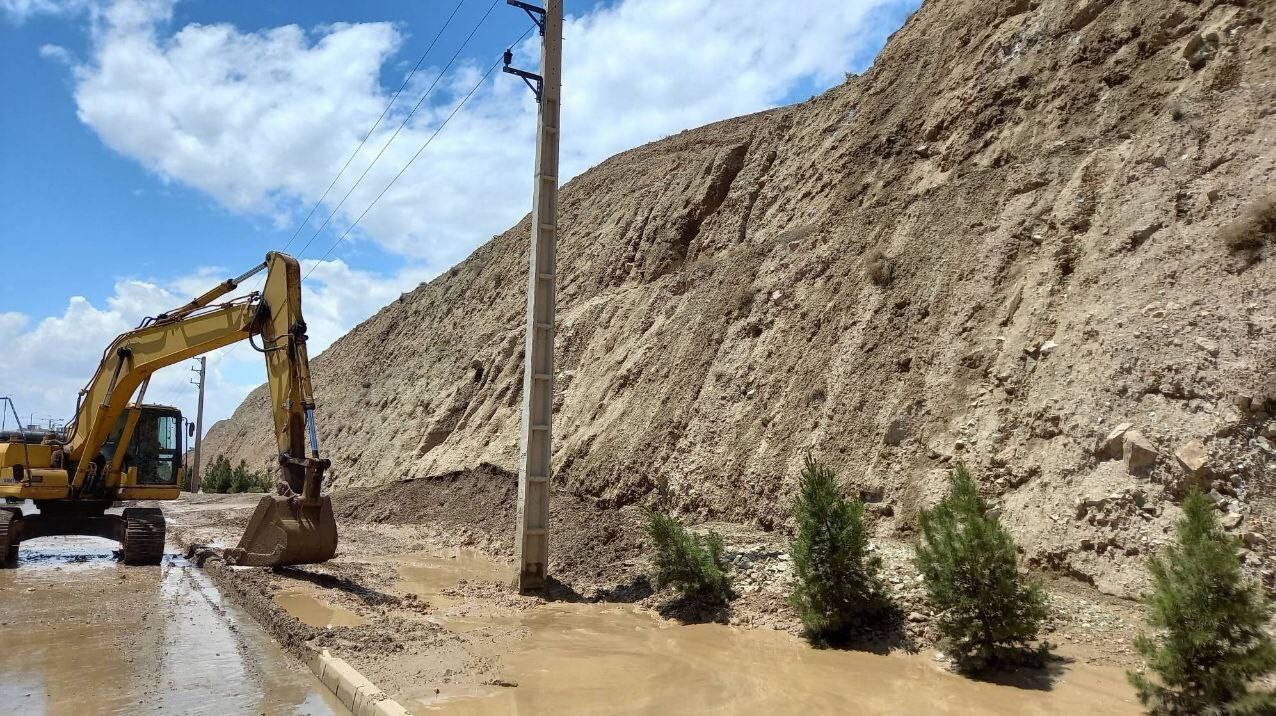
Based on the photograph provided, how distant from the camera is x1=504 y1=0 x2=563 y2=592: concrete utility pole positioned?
12125 mm

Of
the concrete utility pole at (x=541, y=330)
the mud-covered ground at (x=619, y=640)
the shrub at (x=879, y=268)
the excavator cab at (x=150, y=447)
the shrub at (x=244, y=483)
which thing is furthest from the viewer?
the shrub at (x=244, y=483)

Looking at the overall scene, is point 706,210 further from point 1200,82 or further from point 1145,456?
point 1145,456

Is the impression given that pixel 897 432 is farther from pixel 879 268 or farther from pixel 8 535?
pixel 8 535

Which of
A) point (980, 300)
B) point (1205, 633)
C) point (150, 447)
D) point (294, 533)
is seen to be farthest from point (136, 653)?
point (980, 300)

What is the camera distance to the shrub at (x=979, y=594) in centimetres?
705

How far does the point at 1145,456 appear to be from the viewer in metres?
8.31

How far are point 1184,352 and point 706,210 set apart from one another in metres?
15.6

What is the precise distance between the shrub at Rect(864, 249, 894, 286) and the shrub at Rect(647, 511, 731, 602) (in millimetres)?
5927

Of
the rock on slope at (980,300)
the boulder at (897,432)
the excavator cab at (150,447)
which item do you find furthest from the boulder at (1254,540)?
the excavator cab at (150,447)

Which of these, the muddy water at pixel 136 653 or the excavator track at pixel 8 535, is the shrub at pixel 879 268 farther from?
the excavator track at pixel 8 535

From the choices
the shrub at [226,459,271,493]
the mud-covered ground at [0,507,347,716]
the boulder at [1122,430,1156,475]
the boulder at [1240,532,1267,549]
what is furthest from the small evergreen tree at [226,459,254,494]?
the boulder at [1240,532,1267,549]

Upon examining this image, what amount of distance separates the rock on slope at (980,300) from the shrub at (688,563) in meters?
2.35

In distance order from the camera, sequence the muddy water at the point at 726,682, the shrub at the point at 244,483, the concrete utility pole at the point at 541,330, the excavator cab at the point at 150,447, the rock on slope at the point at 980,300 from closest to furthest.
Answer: the muddy water at the point at 726,682 → the rock on slope at the point at 980,300 → the concrete utility pole at the point at 541,330 → the excavator cab at the point at 150,447 → the shrub at the point at 244,483

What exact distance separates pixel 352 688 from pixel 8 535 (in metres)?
11.2
